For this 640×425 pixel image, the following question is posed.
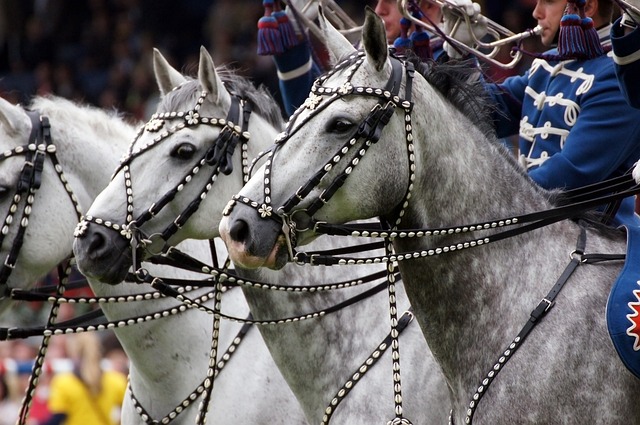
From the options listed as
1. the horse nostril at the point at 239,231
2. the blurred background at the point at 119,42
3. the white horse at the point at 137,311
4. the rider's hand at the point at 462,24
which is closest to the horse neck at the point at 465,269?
the horse nostril at the point at 239,231

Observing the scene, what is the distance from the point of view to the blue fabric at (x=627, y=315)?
4.11 m

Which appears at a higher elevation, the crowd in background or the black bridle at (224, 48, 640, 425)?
the black bridle at (224, 48, 640, 425)

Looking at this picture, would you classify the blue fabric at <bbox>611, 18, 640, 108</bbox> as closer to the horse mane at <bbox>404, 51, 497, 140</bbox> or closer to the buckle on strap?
the horse mane at <bbox>404, 51, 497, 140</bbox>

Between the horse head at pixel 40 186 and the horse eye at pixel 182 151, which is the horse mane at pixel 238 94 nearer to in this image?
the horse eye at pixel 182 151

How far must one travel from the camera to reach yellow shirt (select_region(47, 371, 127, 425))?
912 centimetres

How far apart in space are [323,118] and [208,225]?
1175 mm

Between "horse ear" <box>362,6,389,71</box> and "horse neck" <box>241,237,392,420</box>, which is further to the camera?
"horse neck" <box>241,237,392,420</box>

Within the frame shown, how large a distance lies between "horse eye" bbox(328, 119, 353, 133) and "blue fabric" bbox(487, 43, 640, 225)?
77 centimetres

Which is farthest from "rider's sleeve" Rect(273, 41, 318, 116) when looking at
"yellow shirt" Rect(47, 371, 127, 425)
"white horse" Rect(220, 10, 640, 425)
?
"yellow shirt" Rect(47, 371, 127, 425)

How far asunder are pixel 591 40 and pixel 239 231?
1.94 metres

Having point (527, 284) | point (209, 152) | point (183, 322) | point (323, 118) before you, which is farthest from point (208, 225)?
point (527, 284)

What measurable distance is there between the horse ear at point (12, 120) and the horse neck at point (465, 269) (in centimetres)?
226

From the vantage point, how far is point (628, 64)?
445cm

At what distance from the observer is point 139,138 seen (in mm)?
5223
